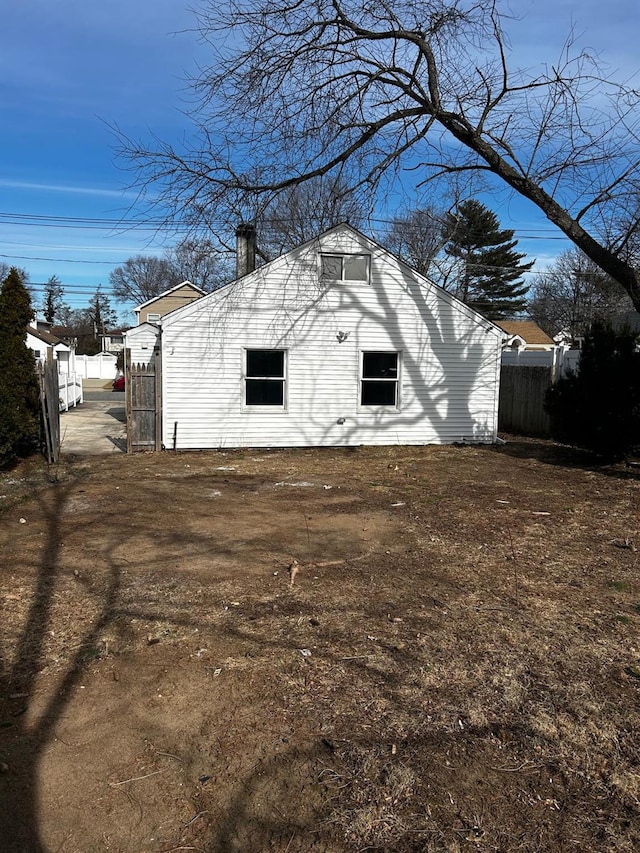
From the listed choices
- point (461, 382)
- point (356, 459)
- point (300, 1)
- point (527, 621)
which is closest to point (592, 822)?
point (527, 621)

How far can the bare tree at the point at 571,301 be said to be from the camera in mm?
33000

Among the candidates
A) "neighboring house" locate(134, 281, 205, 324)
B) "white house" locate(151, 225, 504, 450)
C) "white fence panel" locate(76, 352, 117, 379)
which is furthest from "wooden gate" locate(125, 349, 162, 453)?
"white fence panel" locate(76, 352, 117, 379)

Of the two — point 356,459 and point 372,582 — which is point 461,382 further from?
point 372,582

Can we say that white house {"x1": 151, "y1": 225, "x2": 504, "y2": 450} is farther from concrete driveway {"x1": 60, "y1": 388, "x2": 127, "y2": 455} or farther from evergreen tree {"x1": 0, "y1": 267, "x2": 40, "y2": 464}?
evergreen tree {"x1": 0, "y1": 267, "x2": 40, "y2": 464}

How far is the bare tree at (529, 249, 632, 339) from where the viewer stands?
108ft

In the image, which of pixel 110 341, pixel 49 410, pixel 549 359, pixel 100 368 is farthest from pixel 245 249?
pixel 110 341

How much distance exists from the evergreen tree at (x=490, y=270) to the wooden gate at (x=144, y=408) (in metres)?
22.9

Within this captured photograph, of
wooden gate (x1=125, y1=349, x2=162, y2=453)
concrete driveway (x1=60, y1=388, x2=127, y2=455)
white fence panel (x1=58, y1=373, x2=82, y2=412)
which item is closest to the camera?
wooden gate (x1=125, y1=349, x2=162, y2=453)

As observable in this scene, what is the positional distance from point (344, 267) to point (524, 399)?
6500 millimetres

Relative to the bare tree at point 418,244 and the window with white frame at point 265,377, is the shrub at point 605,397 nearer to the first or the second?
the window with white frame at point 265,377

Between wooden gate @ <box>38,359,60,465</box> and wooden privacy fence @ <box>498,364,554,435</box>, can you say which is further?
wooden privacy fence @ <box>498,364,554,435</box>

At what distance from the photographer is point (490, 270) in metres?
38.9

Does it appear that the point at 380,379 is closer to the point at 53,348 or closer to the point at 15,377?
the point at 15,377

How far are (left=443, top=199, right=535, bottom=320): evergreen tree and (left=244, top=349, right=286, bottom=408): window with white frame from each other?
68.8ft
